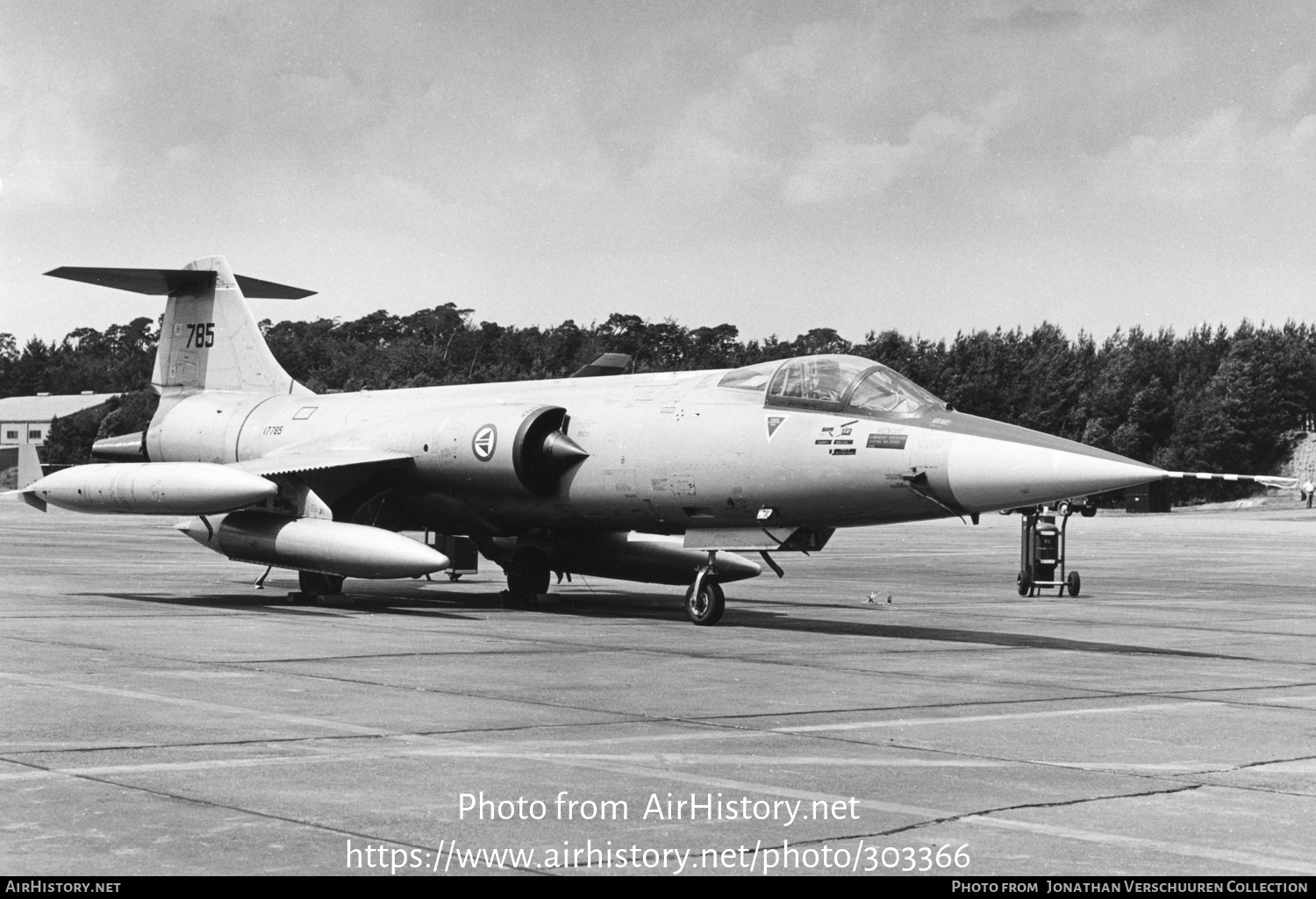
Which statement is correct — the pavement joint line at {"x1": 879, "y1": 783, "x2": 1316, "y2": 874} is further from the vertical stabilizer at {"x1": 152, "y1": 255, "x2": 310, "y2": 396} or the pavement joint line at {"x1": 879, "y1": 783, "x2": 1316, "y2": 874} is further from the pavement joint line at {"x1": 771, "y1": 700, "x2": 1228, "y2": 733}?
the vertical stabilizer at {"x1": 152, "y1": 255, "x2": 310, "y2": 396}

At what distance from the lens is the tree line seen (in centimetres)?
8331

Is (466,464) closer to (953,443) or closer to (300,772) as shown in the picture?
(953,443)

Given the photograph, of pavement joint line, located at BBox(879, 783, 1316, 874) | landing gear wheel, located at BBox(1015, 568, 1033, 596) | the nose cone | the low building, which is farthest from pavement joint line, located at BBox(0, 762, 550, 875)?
the low building

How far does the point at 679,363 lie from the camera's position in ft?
327

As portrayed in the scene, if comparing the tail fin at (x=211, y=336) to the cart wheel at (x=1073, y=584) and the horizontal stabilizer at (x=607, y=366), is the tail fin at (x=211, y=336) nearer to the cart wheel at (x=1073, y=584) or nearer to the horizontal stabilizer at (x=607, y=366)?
the horizontal stabilizer at (x=607, y=366)

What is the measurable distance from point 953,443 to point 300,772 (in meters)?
8.74

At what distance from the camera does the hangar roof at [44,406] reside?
128 metres

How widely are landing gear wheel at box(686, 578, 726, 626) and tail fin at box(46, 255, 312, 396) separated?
872cm

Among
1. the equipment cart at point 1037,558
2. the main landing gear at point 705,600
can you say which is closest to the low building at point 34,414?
the equipment cart at point 1037,558

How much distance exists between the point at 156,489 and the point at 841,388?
329 inches

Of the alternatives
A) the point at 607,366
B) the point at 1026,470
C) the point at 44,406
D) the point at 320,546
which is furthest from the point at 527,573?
the point at 44,406
